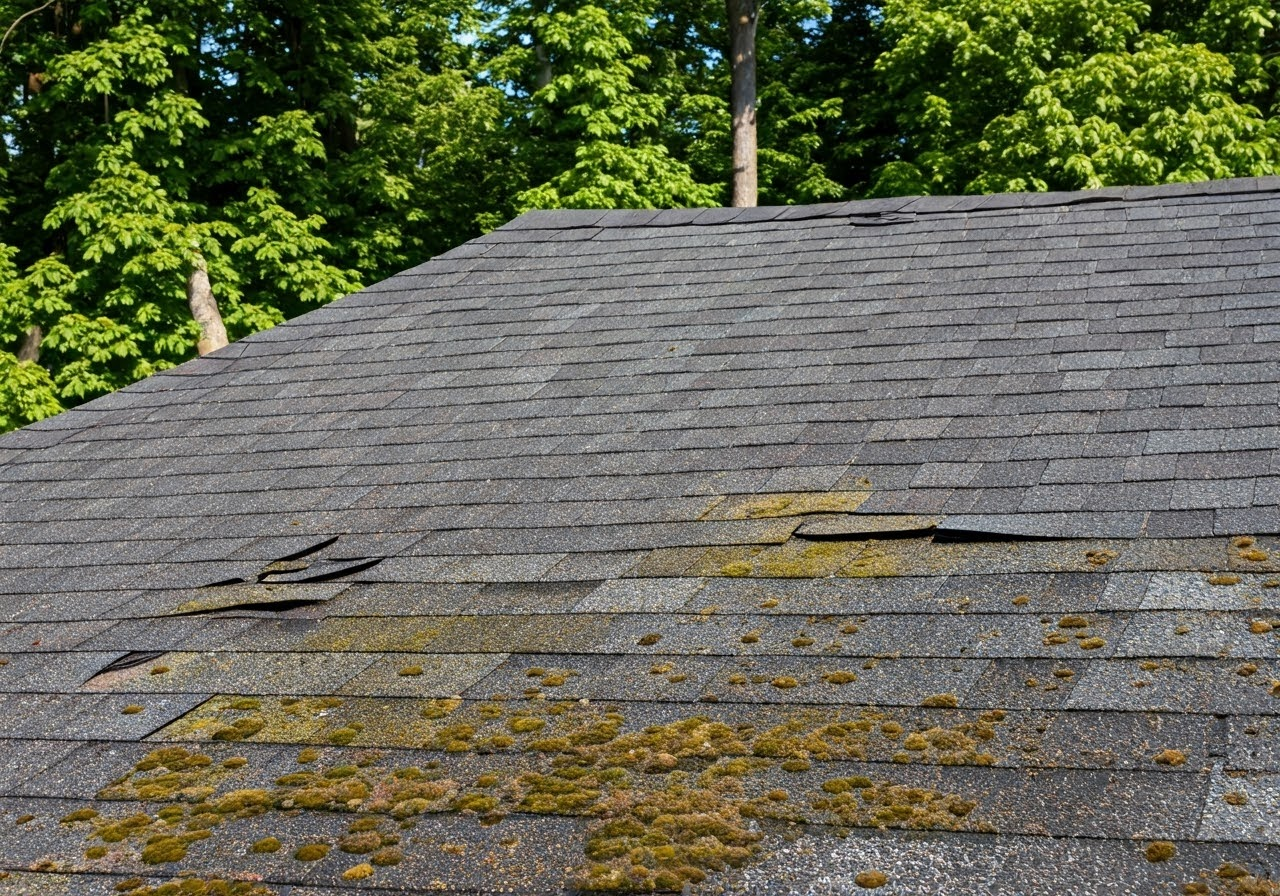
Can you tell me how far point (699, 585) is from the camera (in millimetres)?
3943

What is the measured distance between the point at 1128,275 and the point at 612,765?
489 cm

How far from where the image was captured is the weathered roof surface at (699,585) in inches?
98.0

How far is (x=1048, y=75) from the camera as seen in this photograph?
66.6ft

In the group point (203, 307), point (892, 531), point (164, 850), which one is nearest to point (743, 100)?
point (203, 307)

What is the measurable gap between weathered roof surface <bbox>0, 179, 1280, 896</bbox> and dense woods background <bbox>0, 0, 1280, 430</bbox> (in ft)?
38.9

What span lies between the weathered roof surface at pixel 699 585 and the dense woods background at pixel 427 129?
1187cm

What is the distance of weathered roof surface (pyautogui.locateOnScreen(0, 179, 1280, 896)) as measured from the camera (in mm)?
2490

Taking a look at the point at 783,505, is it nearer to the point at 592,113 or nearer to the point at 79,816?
the point at 79,816

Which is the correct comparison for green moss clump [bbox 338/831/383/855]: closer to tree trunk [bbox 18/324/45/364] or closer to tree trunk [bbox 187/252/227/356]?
tree trunk [bbox 187/252/227/356]

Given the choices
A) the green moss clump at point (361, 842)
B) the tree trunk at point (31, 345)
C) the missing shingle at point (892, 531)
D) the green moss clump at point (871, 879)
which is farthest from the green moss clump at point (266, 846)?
the tree trunk at point (31, 345)

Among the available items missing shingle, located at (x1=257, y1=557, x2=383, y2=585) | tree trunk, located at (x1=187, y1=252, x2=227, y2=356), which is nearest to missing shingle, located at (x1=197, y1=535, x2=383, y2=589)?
missing shingle, located at (x1=257, y1=557, x2=383, y2=585)

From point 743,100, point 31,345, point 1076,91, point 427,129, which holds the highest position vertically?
point 427,129

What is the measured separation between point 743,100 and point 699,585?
18.8 m

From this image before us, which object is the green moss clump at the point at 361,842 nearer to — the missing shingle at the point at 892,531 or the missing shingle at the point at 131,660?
the missing shingle at the point at 131,660
